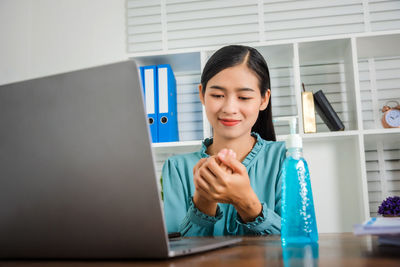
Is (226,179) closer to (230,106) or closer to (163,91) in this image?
(230,106)

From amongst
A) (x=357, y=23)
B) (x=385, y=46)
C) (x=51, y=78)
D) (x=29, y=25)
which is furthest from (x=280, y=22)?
(x=51, y=78)

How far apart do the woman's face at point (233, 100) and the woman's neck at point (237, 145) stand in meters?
0.03

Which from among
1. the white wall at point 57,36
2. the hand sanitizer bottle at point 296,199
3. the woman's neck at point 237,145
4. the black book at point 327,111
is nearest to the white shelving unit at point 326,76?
the black book at point 327,111

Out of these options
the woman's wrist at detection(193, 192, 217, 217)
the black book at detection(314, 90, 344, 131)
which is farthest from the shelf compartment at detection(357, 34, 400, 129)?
the woman's wrist at detection(193, 192, 217, 217)

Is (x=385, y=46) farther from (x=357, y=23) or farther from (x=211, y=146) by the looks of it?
(x=211, y=146)

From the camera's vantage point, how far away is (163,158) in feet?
8.11

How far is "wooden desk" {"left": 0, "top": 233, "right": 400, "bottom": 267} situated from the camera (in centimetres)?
46

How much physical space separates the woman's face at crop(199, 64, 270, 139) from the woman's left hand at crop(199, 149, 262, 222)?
0.56m

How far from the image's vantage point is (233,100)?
4.50ft

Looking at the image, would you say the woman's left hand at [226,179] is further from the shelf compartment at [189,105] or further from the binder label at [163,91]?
the shelf compartment at [189,105]

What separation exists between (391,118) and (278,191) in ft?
3.70

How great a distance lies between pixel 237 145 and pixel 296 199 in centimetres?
83

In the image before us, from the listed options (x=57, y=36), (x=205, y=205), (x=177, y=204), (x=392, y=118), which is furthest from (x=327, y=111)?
(x=57, y=36)

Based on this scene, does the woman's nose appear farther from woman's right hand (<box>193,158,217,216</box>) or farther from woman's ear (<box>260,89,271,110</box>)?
woman's right hand (<box>193,158,217,216</box>)
